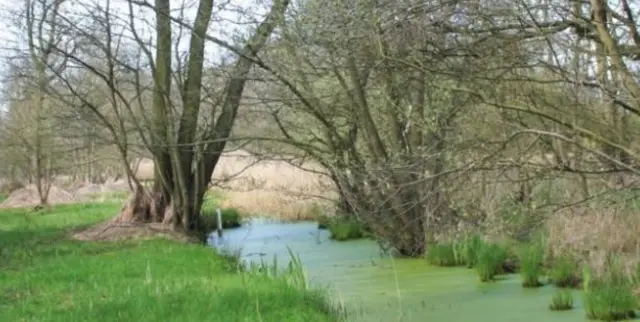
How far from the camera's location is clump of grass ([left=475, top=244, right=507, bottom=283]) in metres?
11.2

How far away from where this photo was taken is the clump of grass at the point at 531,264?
10.6 m

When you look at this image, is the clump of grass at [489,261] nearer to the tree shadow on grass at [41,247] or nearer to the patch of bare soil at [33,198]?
the tree shadow on grass at [41,247]

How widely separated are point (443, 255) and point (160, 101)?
689 centimetres

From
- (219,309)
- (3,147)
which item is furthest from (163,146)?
(3,147)

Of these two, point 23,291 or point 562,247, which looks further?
point 562,247

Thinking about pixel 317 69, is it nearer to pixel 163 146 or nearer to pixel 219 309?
pixel 163 146

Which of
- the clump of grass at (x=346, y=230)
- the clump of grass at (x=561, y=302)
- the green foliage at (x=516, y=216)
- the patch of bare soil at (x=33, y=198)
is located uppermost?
the patch of bare soil at (x=33, y=198)

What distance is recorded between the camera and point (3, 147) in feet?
109

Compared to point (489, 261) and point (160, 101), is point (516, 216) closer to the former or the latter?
point (489, 261)

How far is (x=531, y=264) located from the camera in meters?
10.7

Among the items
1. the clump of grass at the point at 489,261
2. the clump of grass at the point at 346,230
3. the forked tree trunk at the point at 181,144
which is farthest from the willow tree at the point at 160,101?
the clump of grass at the point at 489,261

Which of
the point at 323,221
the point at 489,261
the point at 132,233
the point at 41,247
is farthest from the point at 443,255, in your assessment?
the point at 323,221

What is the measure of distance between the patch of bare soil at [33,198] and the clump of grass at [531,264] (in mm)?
27839

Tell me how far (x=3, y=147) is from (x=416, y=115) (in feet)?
84.2
